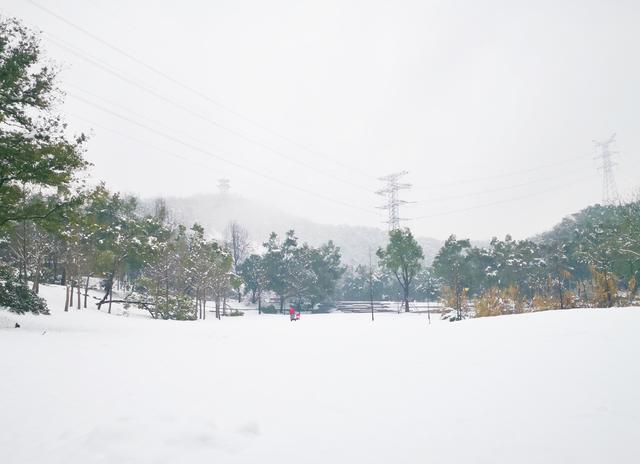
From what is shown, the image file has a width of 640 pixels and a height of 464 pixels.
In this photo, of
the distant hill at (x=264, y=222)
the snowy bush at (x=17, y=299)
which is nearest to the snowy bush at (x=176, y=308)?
the snowy bush at (x=17, y=299)

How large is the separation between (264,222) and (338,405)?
174023 millimetres

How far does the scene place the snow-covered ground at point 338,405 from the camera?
3176 mm

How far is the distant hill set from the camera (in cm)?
16525

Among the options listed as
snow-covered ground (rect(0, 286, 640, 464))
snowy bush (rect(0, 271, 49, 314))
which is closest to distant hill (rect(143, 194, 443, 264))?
snowy bush (rect(0, 271, 49, 314))

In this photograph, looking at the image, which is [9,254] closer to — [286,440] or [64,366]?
[64,366]

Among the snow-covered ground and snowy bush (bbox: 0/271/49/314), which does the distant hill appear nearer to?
snowy bush (bbox: 0/271/49/314)

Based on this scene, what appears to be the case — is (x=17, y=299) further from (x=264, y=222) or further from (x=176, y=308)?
(x=264, y=222)

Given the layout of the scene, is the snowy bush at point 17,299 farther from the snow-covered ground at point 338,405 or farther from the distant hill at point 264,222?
the distant hill at point 264,222

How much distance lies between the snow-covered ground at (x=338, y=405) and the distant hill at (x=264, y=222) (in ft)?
493

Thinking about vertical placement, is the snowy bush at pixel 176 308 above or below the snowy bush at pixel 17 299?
below

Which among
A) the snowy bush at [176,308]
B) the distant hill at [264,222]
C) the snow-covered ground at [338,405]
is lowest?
the snowy bush at [176,308]

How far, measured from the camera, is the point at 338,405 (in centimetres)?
454

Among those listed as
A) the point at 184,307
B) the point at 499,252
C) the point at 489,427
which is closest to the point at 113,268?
the point at 184,307

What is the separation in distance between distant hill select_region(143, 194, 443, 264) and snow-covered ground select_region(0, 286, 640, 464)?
493ft
